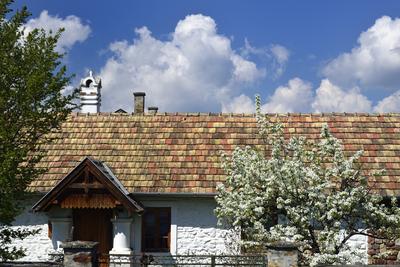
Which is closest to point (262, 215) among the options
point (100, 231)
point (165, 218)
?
point (165, 218)

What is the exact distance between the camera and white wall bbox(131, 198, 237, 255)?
53.1ft

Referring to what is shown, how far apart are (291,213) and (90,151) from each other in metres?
9.50

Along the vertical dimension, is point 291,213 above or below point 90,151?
below

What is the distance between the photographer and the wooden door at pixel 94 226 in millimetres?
16562

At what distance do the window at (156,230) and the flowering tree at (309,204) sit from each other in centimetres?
530

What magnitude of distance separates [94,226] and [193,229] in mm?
3104

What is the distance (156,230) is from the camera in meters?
16.6

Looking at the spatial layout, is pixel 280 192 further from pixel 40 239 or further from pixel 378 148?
pixel 40 239

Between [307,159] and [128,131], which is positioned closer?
[307,159]

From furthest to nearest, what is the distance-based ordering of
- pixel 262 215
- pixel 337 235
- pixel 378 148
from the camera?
pixel 378 148 → pixel 262 215 → pixel 337 235

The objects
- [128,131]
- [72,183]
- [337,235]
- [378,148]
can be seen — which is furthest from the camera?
[128,131]

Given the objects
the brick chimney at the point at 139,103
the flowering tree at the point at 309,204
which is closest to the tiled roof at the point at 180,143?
the brick chimney at the point at 139,103

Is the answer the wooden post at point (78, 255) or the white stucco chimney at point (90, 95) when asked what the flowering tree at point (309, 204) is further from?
the white stucco chimney at point (90, 95)

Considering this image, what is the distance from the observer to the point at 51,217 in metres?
16.4
